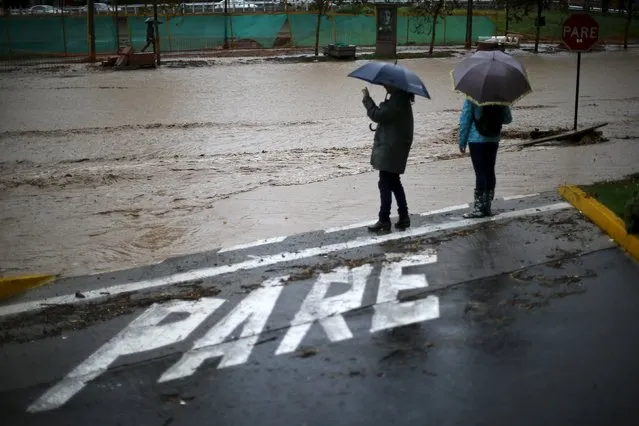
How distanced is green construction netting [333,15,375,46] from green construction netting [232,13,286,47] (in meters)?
3.11

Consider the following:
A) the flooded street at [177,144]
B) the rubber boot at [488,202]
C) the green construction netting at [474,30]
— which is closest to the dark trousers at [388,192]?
the rubber boot at [488,202]

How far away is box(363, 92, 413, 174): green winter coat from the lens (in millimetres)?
8227

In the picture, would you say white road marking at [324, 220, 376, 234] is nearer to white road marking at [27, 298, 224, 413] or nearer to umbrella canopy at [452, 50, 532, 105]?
umbrella canopy at [452, 50, 532, 105]

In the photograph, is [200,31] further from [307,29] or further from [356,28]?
[356,28]

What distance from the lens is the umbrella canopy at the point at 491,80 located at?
27.1 ft

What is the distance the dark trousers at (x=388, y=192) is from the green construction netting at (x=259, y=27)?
36897 mm

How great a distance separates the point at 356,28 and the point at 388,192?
127ft

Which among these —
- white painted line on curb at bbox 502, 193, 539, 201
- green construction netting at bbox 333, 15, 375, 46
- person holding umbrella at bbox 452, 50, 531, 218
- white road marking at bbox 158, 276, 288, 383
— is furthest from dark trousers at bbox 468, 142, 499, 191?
green construction netting at bbox 333, 15, 375, 46

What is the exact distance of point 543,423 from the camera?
4461mm

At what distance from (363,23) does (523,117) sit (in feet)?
93.0

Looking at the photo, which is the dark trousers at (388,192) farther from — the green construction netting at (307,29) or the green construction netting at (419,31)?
the green construction netting at (419,31)

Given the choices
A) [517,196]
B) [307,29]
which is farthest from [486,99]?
[307,29]

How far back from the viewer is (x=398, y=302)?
6.46 m

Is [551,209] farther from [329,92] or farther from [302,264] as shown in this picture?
[329,92]
